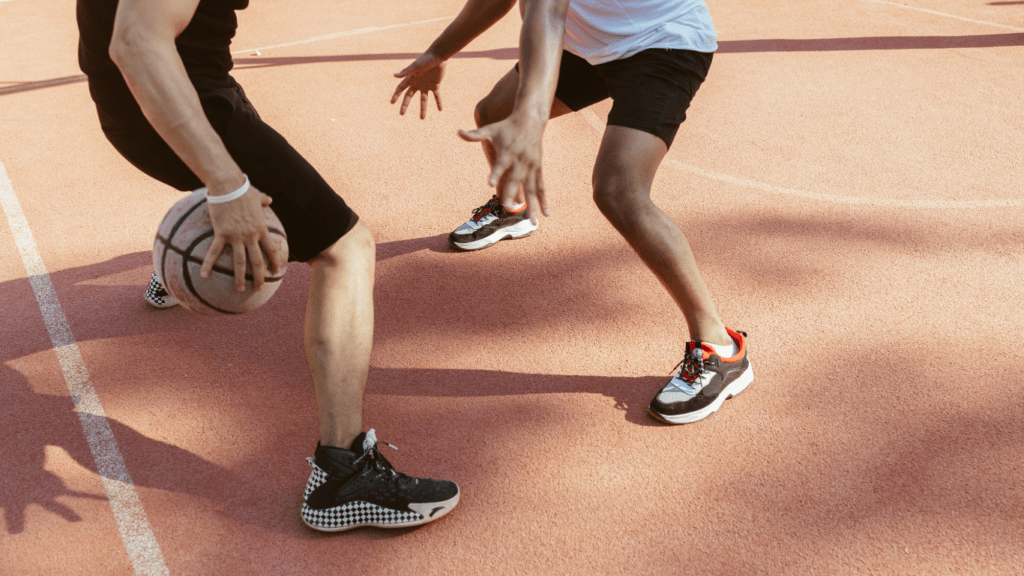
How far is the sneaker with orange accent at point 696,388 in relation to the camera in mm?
3016

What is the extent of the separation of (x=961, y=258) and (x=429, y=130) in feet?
12.8

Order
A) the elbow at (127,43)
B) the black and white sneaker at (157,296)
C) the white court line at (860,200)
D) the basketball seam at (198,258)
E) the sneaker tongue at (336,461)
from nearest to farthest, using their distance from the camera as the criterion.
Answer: the elbow at (127,43) → the basketball seam at (198,258) → the sneaker tongue at (336,461) → the black and white sneaker at (157,296) → the white court line at (860,200)

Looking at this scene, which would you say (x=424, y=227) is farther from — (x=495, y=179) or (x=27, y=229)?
(x=495, y=179)

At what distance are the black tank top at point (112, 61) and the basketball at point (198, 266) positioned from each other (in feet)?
1.11

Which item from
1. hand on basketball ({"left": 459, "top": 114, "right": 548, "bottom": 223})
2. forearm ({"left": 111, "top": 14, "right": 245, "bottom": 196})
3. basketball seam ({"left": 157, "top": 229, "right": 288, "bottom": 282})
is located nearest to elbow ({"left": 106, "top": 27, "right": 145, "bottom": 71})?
forearm ({"left": 111, "top": 14, "right": 245, "bottom": 196})

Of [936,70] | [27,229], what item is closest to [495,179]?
[27,229]

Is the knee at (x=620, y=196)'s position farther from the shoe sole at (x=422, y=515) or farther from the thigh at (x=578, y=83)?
the shoe sole at (x=422, y=515)

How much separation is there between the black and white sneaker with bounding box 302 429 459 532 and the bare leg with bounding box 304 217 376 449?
55 mm

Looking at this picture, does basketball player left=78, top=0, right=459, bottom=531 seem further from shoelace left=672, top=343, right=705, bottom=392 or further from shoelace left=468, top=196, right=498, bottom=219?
shoelace left=468, top=196, right=498, bottom=219

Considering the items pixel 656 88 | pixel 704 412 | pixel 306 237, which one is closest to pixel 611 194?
pixel 656 88

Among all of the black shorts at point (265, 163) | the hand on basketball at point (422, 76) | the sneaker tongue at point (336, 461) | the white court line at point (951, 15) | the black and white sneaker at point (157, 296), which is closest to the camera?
the black shorts at point (265, 163)

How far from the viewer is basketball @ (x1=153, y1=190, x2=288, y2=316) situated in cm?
231

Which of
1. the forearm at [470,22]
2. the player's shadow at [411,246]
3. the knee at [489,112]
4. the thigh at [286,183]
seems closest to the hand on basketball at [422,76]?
the forearm at [470,22]

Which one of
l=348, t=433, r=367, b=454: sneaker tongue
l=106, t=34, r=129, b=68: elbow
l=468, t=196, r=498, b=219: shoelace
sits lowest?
l=468, t=196, r=498, b=219: shoelace
